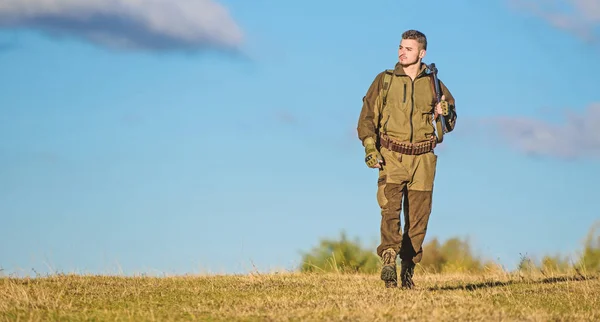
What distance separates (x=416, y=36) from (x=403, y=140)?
1.31 metres

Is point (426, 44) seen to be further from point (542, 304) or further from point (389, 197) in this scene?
point (542, 304)

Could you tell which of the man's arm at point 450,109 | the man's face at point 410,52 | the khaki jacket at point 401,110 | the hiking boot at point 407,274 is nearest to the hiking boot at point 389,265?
the hiking boot at point 407,274

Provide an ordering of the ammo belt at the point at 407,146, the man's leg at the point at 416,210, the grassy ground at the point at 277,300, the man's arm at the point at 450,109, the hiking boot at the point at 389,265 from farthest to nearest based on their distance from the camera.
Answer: the man's arm at the point at 450,109, the man's leg at the point at 416,210, the ammo belt at the point at 407,146, the hiking boot at the point at 389,265, the grassy ground at the point at 277,300

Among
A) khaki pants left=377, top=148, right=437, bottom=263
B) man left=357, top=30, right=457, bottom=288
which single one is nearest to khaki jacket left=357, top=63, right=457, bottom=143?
man left=357, top=30, right=457, bottom=288

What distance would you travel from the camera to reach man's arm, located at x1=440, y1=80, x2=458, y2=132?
11.1 m

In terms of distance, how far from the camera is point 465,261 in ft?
66.0

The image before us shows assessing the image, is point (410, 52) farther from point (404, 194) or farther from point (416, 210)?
point (416, 210)

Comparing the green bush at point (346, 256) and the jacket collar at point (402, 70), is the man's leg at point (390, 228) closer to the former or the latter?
the jacket collar at point (402, 70)

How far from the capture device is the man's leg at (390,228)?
10672 millimetres

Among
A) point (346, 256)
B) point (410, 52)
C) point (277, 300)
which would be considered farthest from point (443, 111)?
point (346, 256)

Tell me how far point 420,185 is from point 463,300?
1.95 meters

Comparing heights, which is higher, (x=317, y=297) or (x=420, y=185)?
(x=420, y=185)

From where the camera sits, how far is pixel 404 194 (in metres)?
11.1

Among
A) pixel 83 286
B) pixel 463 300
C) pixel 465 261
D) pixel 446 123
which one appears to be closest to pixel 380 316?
pixel 463 300
